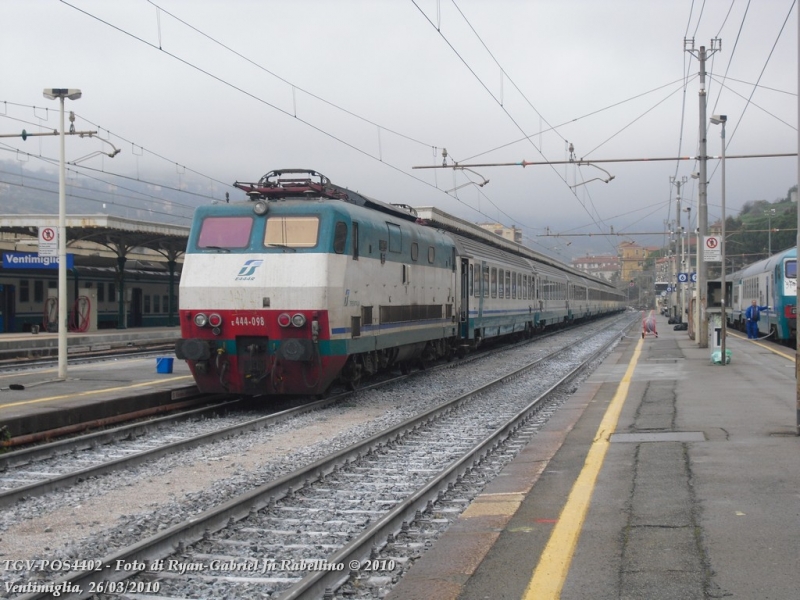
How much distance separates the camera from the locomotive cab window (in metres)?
13.5

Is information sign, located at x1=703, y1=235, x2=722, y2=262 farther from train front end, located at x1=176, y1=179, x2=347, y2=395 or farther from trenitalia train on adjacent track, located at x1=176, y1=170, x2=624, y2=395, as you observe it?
train front end, located at x1=176, y1=179, x2=347, y2=395

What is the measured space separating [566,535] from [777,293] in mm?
25586

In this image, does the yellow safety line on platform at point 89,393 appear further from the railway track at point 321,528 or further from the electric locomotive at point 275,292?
the railway track at point 321,528

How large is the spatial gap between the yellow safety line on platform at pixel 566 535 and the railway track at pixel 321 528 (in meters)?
1.04

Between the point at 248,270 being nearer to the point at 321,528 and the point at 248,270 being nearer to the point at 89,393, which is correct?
the point at 89,393

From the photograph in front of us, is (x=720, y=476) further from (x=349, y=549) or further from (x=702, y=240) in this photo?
(x=702, y=240)

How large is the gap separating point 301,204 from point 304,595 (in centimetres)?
944

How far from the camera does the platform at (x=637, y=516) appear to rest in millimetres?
5008

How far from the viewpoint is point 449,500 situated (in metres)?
7.95

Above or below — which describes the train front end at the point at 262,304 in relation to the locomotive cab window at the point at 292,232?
below

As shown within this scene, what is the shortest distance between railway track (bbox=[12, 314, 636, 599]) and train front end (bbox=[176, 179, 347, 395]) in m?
2.54

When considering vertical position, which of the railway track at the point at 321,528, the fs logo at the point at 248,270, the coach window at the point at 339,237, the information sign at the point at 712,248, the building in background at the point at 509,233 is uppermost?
the building in background at the point at 509,233

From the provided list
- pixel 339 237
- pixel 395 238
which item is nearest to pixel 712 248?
pixel 395 238

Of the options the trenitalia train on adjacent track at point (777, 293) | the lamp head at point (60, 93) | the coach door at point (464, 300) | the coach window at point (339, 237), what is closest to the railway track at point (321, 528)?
the coach window at point (339, 237)
